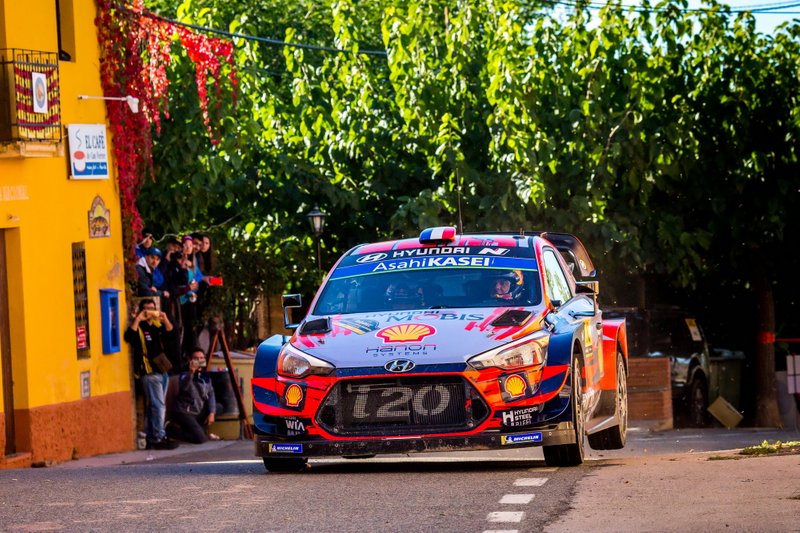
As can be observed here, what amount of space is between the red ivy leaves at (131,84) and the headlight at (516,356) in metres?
10.8

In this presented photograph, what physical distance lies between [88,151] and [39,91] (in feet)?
5.82

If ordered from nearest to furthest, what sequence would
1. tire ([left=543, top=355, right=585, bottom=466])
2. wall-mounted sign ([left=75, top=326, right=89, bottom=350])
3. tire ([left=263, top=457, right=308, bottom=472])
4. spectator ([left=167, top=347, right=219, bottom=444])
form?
tire ([left=543, top=355, right=585, bottom=466]) < tire ([left=263, top=457, right=308, bottom=472]) < wall-mounted sign ([left=75, top=326, right=89, bottom=350]) < spectator ([left=167, top=347, right=219, bottom=444])

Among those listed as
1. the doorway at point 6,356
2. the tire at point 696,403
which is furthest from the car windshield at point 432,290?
the tire at point 696,403

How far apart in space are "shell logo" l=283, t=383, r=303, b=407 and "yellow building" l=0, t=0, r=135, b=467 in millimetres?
6668

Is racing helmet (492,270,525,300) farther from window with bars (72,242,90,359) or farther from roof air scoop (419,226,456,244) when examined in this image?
window with bars (72,242,90,359)

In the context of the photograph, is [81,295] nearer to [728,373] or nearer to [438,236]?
[438,236]

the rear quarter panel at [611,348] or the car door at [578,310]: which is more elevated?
the car door at [578,310]

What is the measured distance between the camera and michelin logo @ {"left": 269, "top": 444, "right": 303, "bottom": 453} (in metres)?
11.8

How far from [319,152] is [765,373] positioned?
30.2 ft

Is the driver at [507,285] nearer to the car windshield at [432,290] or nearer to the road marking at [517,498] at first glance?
the car windshield at [432,290]

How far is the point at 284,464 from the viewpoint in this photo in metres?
12.4

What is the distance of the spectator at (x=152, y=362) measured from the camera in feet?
67.9

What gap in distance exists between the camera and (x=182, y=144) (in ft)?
82.1

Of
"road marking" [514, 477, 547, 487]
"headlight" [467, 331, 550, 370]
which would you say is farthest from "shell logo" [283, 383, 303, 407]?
"road marking" [514, 477, 547, 487]
